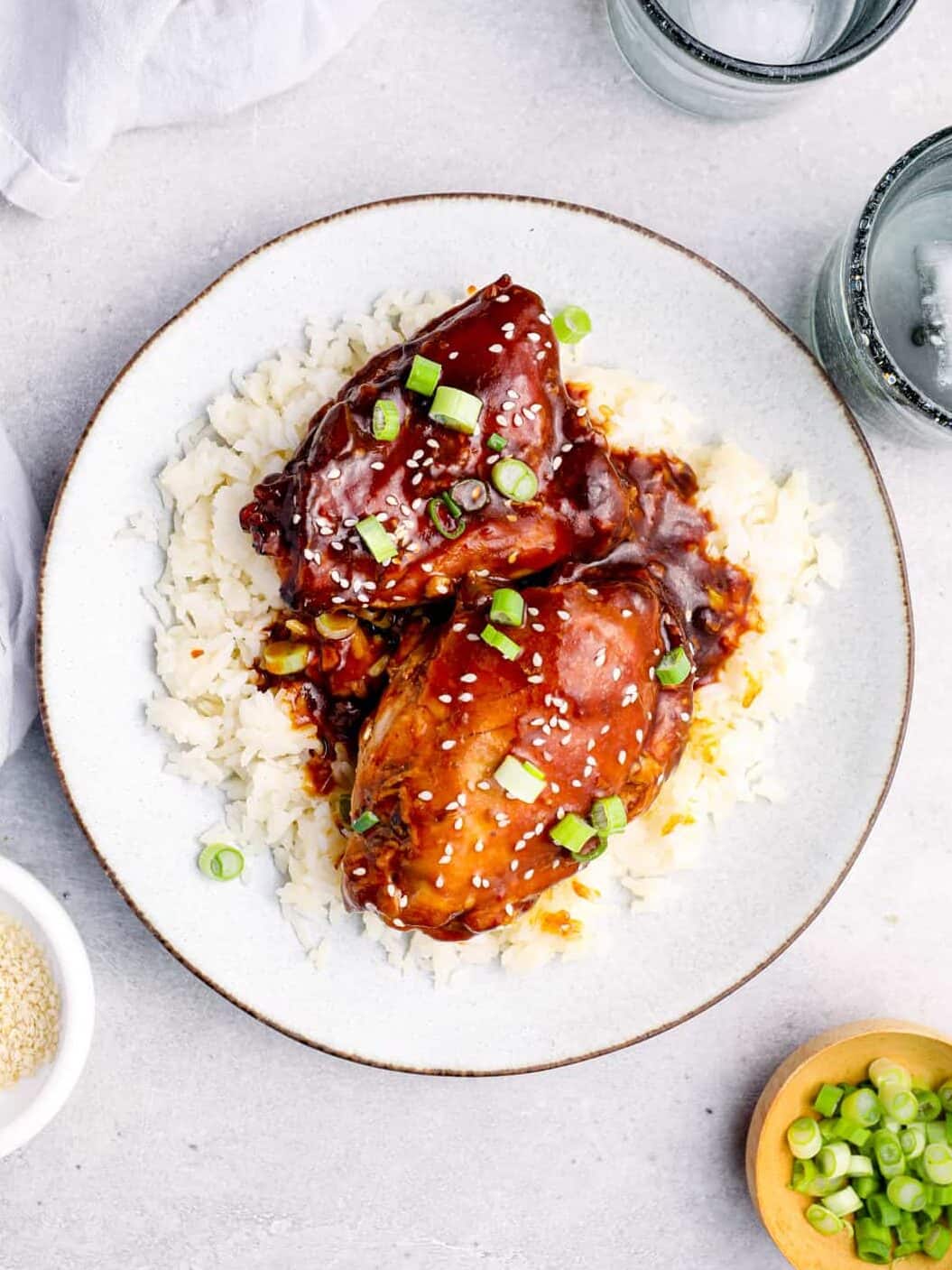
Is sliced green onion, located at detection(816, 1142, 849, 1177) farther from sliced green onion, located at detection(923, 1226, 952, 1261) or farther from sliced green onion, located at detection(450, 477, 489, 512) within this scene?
sliced green onion, located at detection(450, 477, 489, 512)

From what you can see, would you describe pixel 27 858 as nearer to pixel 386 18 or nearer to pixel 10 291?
pixel 10 291

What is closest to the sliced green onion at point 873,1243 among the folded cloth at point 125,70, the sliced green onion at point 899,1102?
the sliced green onion at point 899,1102

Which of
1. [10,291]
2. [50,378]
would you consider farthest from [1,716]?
[10,291]

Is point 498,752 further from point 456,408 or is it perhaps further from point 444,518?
point 456,408

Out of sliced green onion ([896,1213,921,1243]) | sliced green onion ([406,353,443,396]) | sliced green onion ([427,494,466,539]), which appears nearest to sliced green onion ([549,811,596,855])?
sliced green onion ([427,494,466,539])

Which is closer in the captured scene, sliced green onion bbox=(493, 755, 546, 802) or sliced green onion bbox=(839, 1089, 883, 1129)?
sliced green onion bbox=(493, 755, 546, 802)

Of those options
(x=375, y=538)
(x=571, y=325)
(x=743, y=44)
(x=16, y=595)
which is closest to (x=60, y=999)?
(x=16, y=595)
